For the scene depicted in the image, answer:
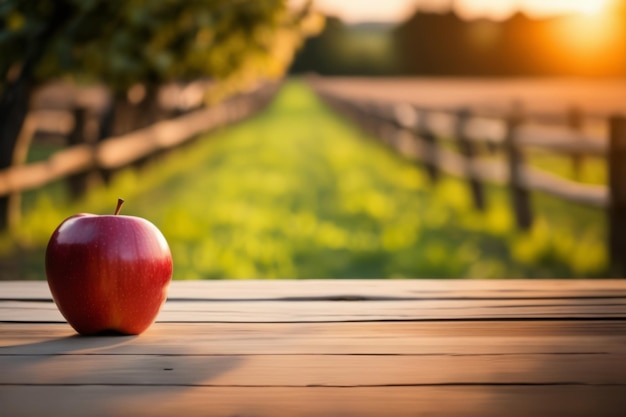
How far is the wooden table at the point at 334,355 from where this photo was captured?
1.71 metres

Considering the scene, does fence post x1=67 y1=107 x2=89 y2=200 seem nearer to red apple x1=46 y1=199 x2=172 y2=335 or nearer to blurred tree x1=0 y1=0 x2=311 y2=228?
blurred tree x1=0 y1=0 x2=311 y2=228

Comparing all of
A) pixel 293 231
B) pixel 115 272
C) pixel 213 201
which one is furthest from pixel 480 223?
pixel 115 272

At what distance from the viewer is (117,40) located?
7.45 metres

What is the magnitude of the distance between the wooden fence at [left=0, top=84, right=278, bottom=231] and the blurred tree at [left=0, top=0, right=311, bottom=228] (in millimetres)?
278

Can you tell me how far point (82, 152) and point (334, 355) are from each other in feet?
26.1

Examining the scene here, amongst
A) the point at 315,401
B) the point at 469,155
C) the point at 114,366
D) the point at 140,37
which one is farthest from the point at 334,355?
the point at 469,155

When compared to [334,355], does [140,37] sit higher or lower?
higher

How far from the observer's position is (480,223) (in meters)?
9.59

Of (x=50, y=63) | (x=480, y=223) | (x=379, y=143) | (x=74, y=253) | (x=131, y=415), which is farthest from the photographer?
(x=379, y=143)

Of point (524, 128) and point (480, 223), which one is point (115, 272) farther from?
point (524, 128)

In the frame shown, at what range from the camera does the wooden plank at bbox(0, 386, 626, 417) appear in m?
1.67

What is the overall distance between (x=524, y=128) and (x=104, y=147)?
4358mm

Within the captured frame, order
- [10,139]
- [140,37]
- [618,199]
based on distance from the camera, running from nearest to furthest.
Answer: [618,199]
[10,139]
[140,37]

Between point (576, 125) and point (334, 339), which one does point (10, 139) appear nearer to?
point (334, 339)
